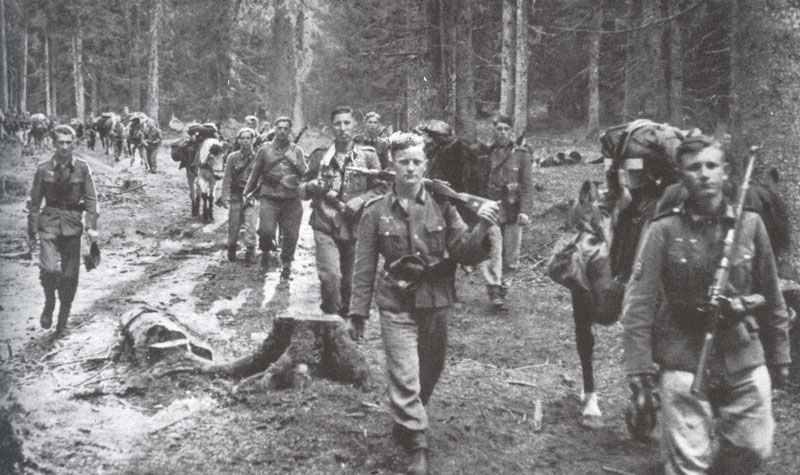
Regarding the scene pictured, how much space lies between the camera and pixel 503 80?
2167cm

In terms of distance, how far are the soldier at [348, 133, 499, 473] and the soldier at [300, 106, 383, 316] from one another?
11.4ft

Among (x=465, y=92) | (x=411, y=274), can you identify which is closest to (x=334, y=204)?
(x=411, y=274)

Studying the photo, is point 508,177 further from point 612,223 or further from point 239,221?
point 239,221

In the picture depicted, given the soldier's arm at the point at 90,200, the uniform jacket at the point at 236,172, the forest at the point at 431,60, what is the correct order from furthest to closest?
1. the uniform jacket at the point at 236,172
2. the soldier's arm at the point at 90,200
3. the forest at the point at 431,60

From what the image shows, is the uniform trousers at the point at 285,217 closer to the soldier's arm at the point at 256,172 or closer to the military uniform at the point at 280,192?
the military uniform at the point at 280,192

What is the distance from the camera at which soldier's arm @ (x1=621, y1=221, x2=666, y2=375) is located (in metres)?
4.10

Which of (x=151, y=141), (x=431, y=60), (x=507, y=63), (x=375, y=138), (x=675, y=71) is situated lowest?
(x=375, y=138)

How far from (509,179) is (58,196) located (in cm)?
587

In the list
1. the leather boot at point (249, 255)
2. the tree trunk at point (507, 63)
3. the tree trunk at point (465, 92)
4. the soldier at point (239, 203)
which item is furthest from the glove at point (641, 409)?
Answer: the tree trunk at point (507, 63)

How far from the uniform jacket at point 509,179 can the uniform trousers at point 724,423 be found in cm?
677

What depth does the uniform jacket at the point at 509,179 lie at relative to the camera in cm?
1079

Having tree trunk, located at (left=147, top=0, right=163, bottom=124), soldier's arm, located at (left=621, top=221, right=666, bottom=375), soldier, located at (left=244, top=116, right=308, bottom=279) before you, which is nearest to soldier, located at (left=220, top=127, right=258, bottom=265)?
soldier, located at (left=244, top=116, right=308, bottom=279)

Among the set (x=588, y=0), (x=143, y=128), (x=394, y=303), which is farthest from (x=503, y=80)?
(x=394, y=303)

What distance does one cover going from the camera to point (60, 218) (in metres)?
9.21
